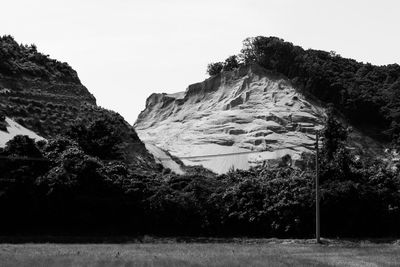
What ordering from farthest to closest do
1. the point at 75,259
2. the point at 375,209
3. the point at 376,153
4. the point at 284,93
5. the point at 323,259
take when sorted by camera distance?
the point at 284,93 < the point at 376,153 < the point at 375,209 < the point at 323,259 < the point at 75,259

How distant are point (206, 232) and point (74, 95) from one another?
47.6m

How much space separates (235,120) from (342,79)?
21.1 metres

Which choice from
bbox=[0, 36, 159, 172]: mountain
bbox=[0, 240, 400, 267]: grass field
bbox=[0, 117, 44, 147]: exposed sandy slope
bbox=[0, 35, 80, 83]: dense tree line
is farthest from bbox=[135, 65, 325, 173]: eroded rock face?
bbox=[0, 240, 400, 267]: grass field

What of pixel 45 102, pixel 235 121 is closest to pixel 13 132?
pixel 45 102

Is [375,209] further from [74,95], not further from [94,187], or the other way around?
[74,95]

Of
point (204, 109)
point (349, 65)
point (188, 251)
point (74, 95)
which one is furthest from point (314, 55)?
point (188, 251)

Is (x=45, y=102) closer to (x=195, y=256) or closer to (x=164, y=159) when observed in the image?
(x=164, y=159)

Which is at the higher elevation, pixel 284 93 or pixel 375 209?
pixel 284 93

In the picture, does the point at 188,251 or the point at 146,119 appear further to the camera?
the point at 146,119

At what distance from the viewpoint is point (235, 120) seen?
112250 mm

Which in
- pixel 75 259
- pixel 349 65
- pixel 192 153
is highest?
pixel 349 65

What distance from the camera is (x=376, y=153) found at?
338 ft

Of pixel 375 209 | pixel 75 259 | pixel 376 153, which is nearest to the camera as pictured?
pixel 75 259

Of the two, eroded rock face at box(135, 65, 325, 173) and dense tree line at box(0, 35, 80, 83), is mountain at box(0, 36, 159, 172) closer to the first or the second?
dense tree line at box(0, 35, 80, 83)
